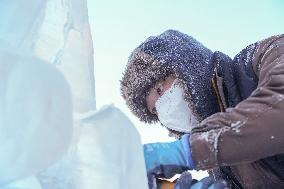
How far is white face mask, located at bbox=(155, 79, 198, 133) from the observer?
4.13ft

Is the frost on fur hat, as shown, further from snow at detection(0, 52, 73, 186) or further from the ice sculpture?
snow at detection(0, 52, 73, 186)

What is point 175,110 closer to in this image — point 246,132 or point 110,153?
point 246,132

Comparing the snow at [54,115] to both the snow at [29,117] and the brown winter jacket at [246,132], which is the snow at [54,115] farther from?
the brown winter jacket at [246,132]

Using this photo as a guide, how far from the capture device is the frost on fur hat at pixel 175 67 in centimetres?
116

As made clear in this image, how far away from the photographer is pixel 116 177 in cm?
53

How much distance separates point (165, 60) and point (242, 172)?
44 centimetres

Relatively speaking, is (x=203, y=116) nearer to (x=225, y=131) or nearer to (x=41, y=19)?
(x=225, y=131)

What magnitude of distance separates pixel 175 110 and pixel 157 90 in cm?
10

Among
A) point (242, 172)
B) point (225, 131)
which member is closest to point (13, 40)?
point (225, 131)

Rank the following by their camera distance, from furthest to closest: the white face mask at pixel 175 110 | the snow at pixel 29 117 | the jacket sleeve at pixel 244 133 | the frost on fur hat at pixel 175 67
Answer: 1. the white face mask at pixel 175 110
2. the frost on fur hat at pixel 175 67
3. the jacket sleeve at pixel 244 133
4. the snow at pixel 29 117

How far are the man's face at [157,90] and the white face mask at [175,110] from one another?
0.01 metres

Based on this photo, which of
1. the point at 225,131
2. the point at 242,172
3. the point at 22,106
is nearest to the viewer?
the point at 22,106

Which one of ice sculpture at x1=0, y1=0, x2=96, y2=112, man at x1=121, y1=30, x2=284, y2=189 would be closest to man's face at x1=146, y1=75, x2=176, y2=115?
man at x1=121, y1=30, x2=284, y2=189

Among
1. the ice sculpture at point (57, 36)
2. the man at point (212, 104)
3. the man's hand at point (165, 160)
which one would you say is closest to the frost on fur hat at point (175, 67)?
the man at point (212, 104)
